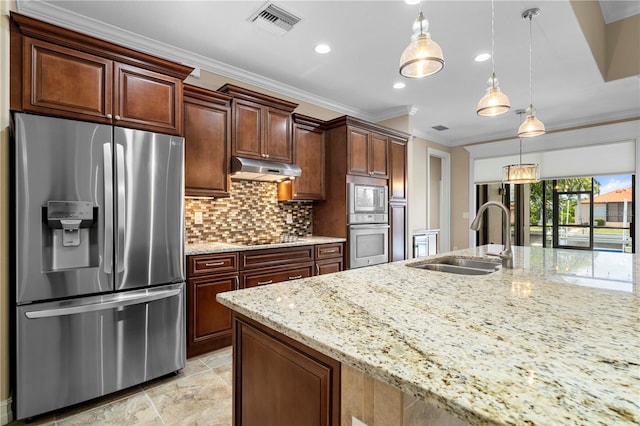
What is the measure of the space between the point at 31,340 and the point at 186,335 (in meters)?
0.97

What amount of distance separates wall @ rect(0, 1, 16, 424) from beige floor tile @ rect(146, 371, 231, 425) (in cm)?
75

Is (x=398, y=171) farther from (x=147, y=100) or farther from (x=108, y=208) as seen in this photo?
(x=108, y=208)

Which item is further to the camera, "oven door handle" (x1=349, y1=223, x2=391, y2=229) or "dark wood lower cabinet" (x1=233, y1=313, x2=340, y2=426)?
"oven door handle" (x1=349, y1=223, x2=391, y2=229)

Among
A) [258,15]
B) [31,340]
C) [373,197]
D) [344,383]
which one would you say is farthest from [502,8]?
[31,340]

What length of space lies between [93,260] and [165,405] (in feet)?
3.30

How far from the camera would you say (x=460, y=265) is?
2.19 meters

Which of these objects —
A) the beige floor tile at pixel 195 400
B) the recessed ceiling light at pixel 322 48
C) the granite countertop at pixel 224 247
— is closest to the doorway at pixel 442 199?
the granite countertop at pixel 224 247

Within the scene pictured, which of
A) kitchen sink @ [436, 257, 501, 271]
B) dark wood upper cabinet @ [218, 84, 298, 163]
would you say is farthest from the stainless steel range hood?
kitchen sink @ [436, 257, 501, 271]

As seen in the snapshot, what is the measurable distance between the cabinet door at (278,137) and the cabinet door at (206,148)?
444mm

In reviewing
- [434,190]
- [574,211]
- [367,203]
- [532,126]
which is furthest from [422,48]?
[574,211]

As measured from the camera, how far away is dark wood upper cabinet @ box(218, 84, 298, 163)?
3131 mm

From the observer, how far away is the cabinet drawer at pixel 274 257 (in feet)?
9.54

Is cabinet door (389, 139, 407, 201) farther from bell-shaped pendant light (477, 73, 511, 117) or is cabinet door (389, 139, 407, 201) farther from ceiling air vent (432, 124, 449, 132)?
bell-shaped pendant light (477, 73, 511, 117)

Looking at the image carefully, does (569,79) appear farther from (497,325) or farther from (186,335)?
(186,335)
